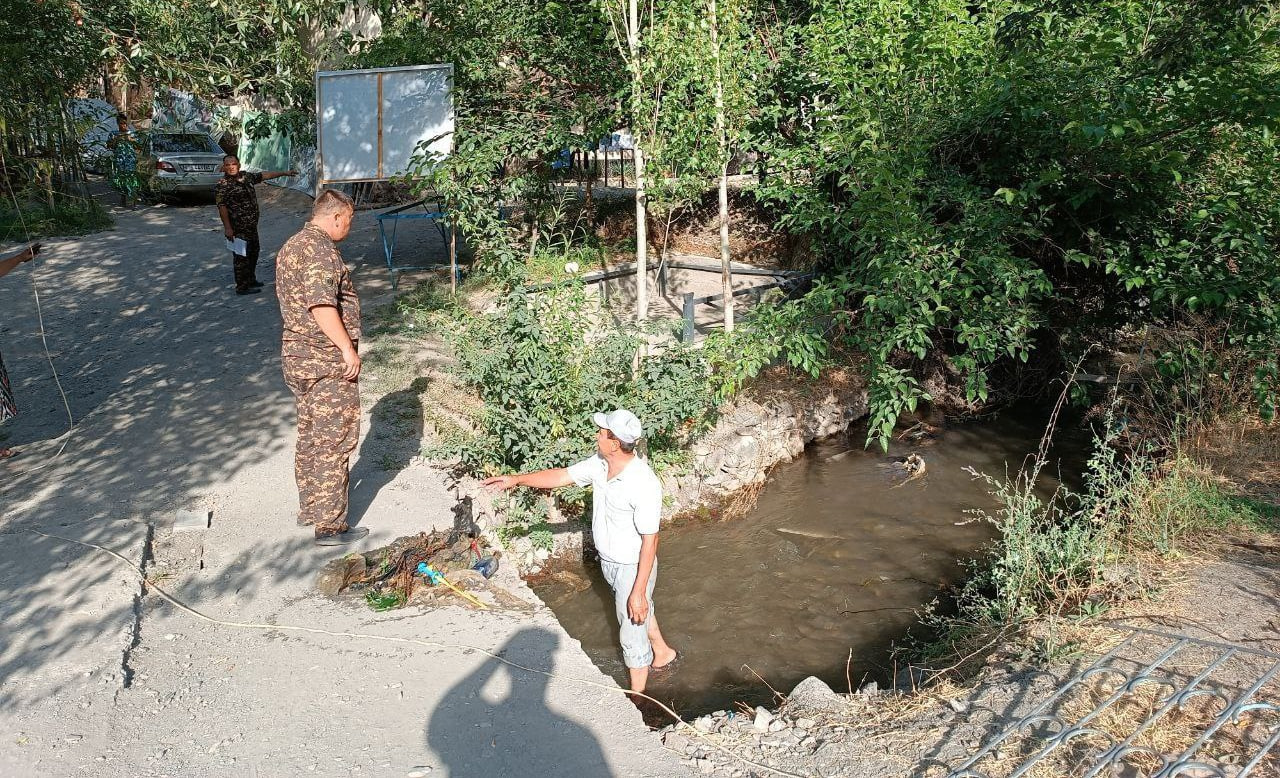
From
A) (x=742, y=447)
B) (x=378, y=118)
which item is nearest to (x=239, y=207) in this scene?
(x=378, y=118)

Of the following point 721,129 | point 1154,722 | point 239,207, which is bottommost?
point 1154,722

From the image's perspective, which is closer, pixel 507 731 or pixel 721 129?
pixel 507 731

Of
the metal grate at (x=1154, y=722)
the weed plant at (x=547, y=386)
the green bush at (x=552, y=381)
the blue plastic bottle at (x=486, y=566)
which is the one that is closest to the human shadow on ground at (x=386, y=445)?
the weed plant at (x=547, y=386)

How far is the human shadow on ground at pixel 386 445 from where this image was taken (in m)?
5.98

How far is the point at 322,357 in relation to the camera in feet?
16.7

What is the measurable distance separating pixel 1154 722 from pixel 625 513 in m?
2.54

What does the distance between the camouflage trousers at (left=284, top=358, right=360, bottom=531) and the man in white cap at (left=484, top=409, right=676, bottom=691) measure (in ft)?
3.57

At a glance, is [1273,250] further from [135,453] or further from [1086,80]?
[135,453]

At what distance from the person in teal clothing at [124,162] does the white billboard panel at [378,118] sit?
2235 mm

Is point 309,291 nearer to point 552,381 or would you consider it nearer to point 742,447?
point 552,381

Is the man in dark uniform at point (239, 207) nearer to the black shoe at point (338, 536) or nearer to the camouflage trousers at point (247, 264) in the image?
the camouflage trousers at point (247, 264)

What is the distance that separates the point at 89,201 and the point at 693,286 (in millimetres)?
11348

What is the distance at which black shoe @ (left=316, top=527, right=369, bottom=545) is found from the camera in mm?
5238

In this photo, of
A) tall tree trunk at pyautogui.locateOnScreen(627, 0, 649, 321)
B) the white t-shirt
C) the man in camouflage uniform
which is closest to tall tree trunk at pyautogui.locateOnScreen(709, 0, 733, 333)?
tall tree trunk at pyautogui.locateOnScreen(627, 0, 649, 321)
